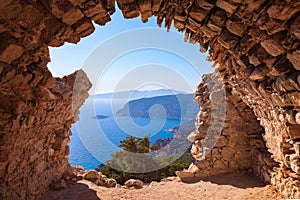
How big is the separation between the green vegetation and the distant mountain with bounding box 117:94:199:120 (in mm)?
2256

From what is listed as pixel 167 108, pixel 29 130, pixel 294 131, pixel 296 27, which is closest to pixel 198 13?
pixel 296 27

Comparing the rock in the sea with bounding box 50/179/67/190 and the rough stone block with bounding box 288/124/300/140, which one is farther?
the rock in the sea with bounding box 50/179/67/190

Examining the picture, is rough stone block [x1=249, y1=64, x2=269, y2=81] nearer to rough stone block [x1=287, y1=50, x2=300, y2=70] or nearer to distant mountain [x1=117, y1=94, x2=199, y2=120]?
rough stone block [x1=287, y1=50, x2=300, y2=70]

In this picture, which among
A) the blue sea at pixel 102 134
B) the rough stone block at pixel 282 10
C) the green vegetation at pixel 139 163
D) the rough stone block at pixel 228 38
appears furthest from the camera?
the blue sea at pixel 102 134

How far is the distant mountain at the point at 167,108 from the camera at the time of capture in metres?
13.4

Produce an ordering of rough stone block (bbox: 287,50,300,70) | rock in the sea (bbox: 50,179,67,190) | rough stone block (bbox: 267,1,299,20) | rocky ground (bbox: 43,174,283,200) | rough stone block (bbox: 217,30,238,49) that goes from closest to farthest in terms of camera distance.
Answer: rough stone block (bbox: 267,1,299,20), rough stone block (bbox: 287,50,300,70), rough stone block (bbox: 217,30,238,49), rocky ground (bbox: 43,174,283,200), rock in the sea (bbox: 50,179,67,190)

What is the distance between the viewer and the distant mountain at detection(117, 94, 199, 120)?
1338 centimetres

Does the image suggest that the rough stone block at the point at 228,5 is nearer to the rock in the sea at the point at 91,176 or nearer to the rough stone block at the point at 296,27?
the rough stone block at the point at 296,27

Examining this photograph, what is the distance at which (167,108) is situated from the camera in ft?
46.5

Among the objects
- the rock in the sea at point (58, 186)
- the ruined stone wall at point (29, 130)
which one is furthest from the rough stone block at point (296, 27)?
the rock in the sea at point (58, 186)

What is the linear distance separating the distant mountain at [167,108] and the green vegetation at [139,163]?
7.40 ft

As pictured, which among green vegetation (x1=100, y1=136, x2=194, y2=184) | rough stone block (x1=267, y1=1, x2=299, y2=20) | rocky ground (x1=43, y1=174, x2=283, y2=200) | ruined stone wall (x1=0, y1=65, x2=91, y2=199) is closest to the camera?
rough stone block (x1=267, y1=1, x2=299, y2=20)

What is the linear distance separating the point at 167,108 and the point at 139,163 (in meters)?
4.91

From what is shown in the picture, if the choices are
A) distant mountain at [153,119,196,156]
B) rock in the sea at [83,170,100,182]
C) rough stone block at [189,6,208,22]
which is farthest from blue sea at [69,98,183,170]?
rough stone block at [189,6,208,22]
